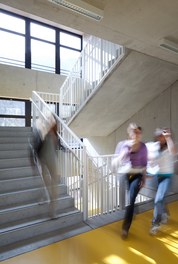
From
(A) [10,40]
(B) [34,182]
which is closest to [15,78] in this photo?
(A) [10,40]

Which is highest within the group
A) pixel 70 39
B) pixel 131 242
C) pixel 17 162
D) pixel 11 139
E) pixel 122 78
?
pixel 70 39

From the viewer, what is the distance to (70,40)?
828cm

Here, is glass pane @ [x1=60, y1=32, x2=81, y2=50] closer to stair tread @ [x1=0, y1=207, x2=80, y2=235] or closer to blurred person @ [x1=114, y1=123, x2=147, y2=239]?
blurred person @ [x1=114, y1=123, x2=147, y2=239]

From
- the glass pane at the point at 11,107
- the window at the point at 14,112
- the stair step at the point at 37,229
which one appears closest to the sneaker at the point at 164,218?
the stair step at the point at 37,229

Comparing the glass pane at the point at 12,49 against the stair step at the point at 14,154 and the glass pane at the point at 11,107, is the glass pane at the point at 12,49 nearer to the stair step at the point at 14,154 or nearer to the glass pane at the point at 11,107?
the glass pane at the point at 11,107

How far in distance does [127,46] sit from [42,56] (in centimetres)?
486

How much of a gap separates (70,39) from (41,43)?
4.59ft

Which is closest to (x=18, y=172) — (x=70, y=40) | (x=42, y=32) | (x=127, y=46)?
(x=127, y=46)

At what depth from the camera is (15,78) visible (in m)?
6.35

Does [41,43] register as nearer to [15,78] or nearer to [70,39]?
[70,39]

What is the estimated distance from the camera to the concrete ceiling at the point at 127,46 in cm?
246

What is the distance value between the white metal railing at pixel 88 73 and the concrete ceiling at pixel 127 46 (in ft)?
0.63

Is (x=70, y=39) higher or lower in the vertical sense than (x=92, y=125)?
higher

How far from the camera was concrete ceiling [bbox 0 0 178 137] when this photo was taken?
2463 mm
